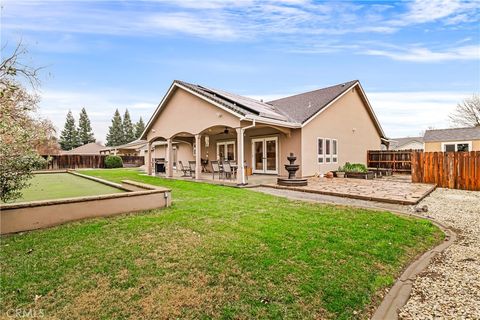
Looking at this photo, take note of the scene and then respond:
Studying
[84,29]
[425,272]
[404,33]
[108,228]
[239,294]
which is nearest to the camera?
[239,294]

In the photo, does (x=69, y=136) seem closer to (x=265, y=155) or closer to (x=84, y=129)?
(x=84, y=129)

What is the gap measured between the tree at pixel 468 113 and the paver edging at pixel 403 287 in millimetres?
37442

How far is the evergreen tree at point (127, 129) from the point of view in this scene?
66.7 m

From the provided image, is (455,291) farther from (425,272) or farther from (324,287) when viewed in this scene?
(324,287)

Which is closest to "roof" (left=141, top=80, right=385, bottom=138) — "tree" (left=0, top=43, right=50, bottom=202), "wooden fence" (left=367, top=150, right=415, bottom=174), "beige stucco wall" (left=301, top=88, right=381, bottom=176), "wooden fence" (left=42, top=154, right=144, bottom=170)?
"beige stucco wall" (left=301, top=88, right=381, bottom=176)

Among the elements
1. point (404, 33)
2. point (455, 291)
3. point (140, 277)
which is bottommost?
point (455, 291)

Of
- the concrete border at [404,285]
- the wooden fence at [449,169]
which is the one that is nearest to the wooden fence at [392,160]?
the wooden fence at [449,169]

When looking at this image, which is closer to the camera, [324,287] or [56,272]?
[324,287]

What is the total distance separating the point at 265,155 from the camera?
1591cm

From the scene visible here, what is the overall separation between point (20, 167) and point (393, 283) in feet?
21.6

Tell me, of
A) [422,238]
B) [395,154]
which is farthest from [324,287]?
[395,154]

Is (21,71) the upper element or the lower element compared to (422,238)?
upper

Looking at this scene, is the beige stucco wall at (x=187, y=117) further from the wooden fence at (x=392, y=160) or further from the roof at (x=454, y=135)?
the roof at (x=454, y=135)

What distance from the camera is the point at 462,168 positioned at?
10766 millimetres
